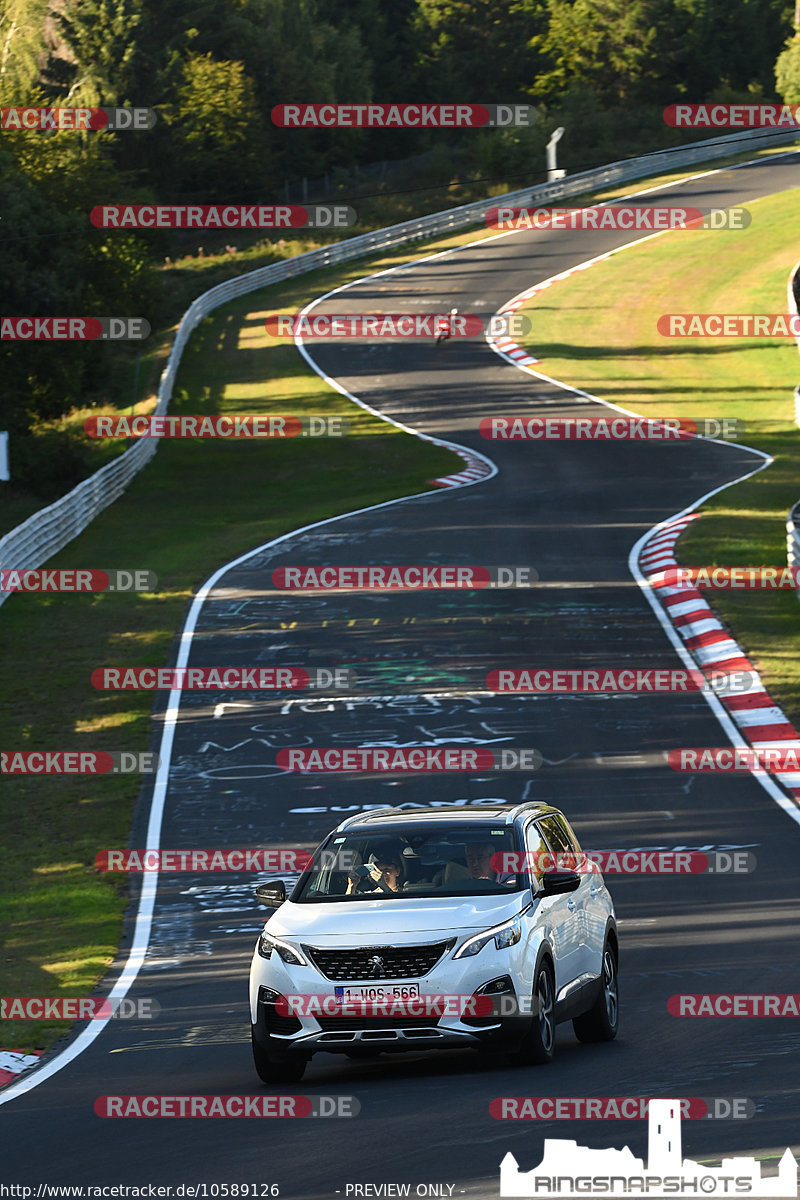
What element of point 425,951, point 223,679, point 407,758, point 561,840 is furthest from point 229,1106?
point 223,679

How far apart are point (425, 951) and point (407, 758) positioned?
1102cm

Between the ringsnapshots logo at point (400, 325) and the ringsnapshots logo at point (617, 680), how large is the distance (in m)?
34.6

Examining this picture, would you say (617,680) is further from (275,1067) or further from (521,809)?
(275,1067)

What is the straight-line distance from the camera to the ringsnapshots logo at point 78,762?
71.6 ft

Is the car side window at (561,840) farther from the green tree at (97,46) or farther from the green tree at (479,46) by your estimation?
the green tree at (479,46)

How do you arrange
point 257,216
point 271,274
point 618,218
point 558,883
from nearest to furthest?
point 558,883 < point 271,274 < point 618,218 < point 257,216

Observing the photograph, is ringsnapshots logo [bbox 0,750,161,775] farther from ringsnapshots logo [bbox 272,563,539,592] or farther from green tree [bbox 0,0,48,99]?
green tree [bbox 0,0,48,99]

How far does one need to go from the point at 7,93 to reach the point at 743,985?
64070mm

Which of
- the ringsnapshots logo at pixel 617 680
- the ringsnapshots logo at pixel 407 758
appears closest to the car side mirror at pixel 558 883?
the ringsnapshots logo at pixel 407 758

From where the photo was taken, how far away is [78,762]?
2222 centimetres

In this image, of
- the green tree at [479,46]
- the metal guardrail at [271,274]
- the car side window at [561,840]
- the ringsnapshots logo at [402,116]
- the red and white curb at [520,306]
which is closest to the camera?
the car side window at [561,840]

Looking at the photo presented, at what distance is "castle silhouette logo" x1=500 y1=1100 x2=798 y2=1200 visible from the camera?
723cm

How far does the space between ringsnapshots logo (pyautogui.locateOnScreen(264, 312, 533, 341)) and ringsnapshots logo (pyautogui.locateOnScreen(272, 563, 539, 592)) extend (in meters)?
27.4

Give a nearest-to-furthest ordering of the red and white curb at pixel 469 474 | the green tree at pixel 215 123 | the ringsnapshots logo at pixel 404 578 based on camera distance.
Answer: the ringsnapshots logo at pixel 404 578 → the red and white curb at pixel 469 474 → the green tree at pixel 215 123
